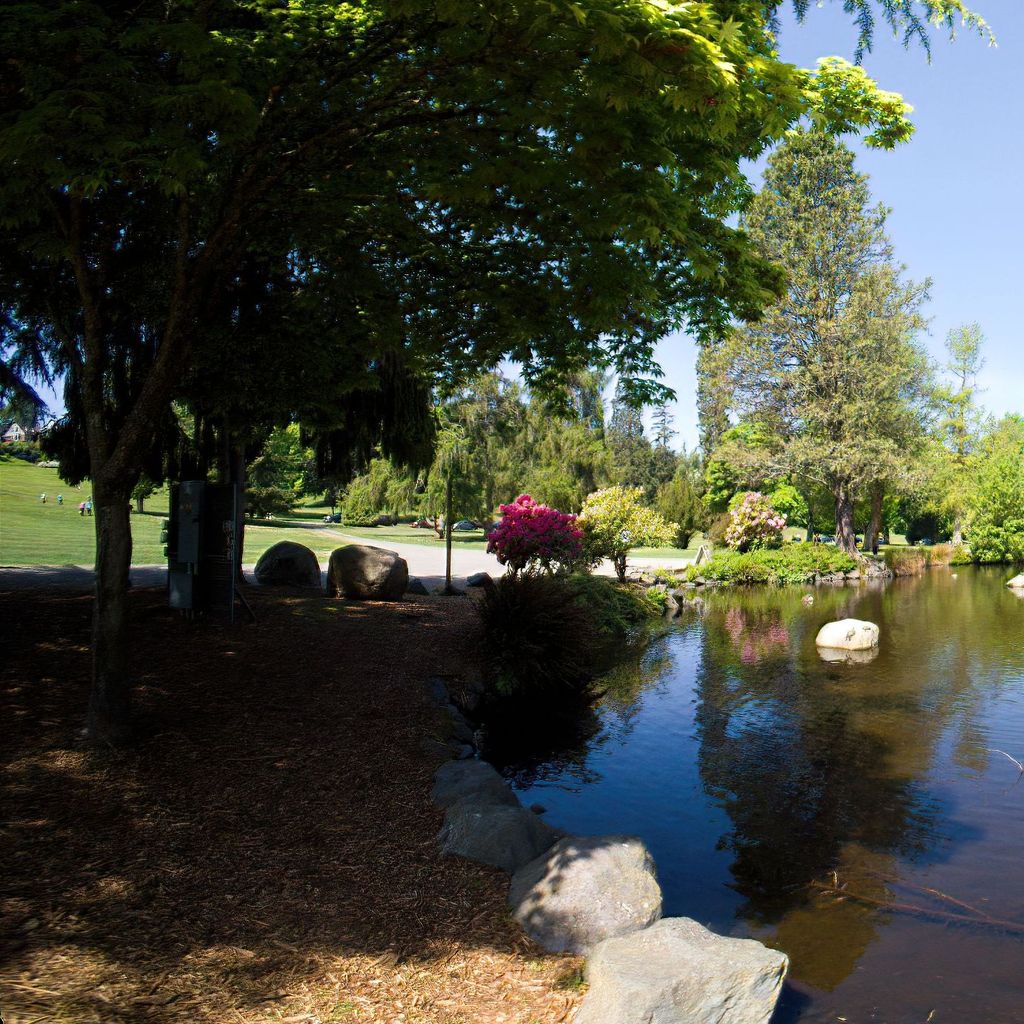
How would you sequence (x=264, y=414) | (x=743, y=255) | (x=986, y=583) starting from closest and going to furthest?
(x=743, y=255) < (x=264, y=414) < (x=986, y=583)

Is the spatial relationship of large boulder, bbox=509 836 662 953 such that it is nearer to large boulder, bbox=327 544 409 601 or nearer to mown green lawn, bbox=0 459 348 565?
large boulder, bbox=327 544 409 601

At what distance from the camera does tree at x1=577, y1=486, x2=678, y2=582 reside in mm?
19875

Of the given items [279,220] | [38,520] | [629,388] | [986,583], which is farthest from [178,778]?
[986,583]

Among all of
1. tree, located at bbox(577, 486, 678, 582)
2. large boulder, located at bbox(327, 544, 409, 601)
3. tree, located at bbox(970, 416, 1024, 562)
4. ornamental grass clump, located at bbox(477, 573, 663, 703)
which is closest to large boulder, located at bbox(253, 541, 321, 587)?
large boulder, located at bbox(327, 544, 409, 601)

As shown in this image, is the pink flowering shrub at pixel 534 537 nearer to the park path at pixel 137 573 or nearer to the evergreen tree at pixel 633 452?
the park path at pixel 137 573

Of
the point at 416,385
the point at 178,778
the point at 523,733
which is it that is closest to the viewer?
the point at 178,778

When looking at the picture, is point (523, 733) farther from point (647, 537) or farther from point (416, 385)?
point (647, 537)

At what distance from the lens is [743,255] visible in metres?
6.65

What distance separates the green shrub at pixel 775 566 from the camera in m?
26.6

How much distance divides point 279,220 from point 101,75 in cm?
269

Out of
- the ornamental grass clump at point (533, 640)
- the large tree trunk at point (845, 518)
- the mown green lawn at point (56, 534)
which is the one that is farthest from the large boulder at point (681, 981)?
the large tree trunk at point (845, 518)

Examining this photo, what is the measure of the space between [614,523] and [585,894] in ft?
52.6

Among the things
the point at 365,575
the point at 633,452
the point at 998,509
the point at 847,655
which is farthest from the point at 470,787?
the point at 633,452

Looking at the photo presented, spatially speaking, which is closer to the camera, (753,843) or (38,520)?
(753,843)
